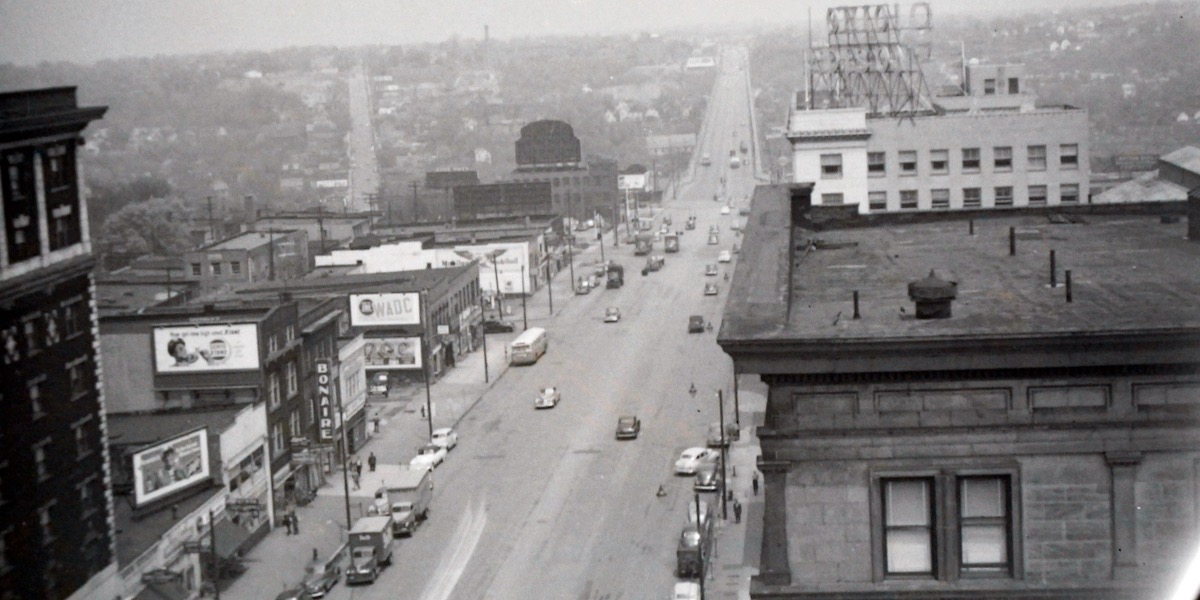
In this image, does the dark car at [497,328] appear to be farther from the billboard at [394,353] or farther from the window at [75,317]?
the window at [75,317]

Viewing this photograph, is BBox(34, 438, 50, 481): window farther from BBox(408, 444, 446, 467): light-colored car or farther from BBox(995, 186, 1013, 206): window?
BBox(995, 186, 1013, 206): window

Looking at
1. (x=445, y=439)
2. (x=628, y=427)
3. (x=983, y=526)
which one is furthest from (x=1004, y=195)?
(x=983, y=526)

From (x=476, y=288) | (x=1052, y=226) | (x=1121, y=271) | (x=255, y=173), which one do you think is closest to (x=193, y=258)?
(x=255, y=173)

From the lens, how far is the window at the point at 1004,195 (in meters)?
28.6

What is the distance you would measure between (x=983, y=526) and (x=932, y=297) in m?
1.02

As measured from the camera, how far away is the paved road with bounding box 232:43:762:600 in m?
19.4

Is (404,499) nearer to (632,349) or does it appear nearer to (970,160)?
(970,160)

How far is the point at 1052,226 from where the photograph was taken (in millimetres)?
11086

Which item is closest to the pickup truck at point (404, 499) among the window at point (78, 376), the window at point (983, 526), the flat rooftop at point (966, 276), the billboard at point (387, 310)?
the billboard at point (387, 310)

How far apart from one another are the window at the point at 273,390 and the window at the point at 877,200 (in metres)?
11.7

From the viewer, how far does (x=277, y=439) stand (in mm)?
23156

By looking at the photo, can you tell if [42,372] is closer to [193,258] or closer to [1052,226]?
[1052,226]

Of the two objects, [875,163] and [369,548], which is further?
[875,163]

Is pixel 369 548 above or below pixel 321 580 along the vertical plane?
above
